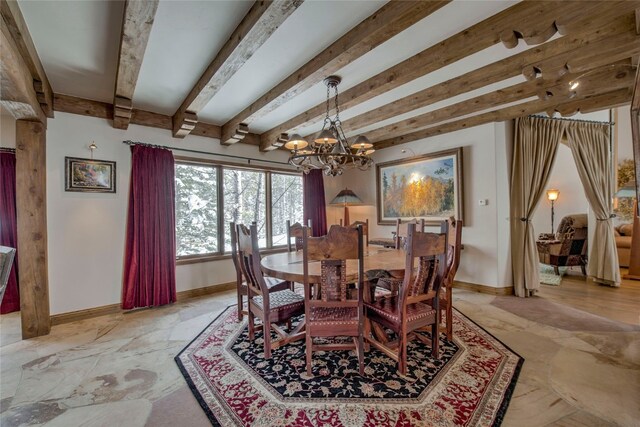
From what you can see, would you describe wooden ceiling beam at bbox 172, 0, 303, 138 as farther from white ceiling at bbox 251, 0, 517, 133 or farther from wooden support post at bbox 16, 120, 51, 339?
wooden support post at bbox 16, 120, 51, 339

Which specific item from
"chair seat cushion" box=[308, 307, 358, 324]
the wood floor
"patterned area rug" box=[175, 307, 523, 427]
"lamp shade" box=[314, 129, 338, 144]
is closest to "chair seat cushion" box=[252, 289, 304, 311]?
"chair seat cushion" box=[308, 307, 358, 324]

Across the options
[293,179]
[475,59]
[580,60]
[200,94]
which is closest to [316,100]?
[200,94]

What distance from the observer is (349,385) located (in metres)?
1.93

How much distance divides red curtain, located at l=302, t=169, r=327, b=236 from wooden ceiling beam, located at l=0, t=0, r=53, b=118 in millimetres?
3555

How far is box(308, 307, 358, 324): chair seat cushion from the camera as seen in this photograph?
6.67ft

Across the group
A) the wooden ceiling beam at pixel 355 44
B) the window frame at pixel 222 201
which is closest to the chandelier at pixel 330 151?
the wooden ceiling beam at pixel 355 44

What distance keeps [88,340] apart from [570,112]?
596cm

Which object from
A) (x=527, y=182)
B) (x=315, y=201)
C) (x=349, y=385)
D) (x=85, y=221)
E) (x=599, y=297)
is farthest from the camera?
(x=315, y=201)

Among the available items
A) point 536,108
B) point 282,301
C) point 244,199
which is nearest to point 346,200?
point 244,199

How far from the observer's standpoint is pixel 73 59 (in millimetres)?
2457

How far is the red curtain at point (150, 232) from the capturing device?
3.49m

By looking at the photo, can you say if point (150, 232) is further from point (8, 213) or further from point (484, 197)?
point (484, 197)

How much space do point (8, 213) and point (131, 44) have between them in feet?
10.8

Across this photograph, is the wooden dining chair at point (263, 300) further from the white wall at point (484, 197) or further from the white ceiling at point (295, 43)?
the white wall at point (484, 197)
